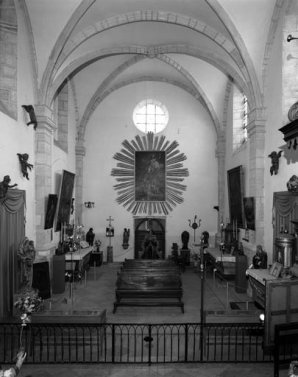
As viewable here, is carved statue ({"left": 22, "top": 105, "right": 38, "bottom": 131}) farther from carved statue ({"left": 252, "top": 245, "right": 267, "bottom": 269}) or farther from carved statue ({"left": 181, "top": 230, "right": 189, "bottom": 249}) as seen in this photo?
carved statue ({"left": 181, "top": 230, "right": 189, "bottom": 249})

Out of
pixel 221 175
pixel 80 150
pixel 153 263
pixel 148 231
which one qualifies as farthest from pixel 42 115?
pixel 221 175

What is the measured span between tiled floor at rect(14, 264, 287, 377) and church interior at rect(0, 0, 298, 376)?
0.67m

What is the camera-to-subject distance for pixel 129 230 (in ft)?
52.3

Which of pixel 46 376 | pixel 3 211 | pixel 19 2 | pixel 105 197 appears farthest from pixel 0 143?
pixel 105 197

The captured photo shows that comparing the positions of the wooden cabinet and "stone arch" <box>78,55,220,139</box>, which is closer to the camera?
the wooden cabinet

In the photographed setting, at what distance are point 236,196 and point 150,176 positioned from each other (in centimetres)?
484

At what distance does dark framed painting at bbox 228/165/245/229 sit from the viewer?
12.1m

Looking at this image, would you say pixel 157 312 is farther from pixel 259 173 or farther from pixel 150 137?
pixel 150 137

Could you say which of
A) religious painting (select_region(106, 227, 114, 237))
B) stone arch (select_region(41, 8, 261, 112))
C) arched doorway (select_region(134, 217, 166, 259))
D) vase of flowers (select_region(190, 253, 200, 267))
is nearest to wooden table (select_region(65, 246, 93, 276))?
religious painting (select_region(106, 227, 114, 237))

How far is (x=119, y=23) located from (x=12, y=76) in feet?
11.8

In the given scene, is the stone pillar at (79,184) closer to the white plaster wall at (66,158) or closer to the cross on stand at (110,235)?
the white plaster wall at (66,158)

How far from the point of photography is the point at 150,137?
16156mm

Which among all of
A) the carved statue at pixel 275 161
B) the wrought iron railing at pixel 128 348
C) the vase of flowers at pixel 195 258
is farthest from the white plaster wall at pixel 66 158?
the carved statue at pixel 275 161

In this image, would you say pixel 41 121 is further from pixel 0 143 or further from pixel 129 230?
pixel 129 230
